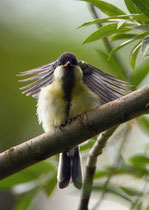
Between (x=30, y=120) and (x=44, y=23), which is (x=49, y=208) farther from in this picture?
(x=44, y=23)

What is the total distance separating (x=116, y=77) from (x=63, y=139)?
0.73 m

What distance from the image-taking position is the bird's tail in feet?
9.37

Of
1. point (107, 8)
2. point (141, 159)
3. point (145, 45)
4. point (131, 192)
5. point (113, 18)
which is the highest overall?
point (107, 8)

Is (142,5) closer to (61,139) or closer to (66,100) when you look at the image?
(61,139)

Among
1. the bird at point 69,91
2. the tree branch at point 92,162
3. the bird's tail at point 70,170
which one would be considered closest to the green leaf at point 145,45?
the tree branch at point 92,162

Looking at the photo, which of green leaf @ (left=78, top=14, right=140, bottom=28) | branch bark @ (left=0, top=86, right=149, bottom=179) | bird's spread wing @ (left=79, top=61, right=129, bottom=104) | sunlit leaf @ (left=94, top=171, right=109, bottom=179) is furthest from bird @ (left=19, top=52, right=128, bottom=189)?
green leaf @ (left=78, top=14, right=140, bottom=28)

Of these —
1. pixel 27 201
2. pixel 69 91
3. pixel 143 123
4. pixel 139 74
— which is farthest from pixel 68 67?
pixel 27 201

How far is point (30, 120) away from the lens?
5.92 metres

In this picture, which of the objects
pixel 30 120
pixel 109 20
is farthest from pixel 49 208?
pixel 109 20

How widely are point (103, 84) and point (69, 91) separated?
0.84ft

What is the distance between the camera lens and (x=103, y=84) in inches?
104

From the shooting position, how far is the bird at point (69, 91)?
2.65 metres

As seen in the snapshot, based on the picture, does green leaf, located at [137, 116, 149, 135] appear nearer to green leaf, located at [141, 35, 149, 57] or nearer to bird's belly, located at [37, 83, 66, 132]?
bird's belly, located at [37, 83, 66, 132]

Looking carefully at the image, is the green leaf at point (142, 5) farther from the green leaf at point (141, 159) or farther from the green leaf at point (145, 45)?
the green leaf at point (141, 159)
